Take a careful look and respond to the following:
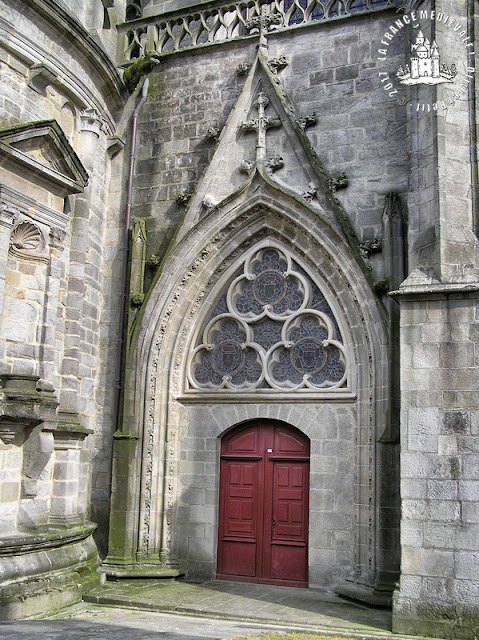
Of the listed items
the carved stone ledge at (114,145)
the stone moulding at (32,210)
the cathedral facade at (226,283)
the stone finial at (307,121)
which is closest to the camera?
the cathedral facade at (226,283)

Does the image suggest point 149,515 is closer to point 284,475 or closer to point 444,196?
point 284,475

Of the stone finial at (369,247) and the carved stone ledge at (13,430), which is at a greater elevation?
the stone finial at (369,247)

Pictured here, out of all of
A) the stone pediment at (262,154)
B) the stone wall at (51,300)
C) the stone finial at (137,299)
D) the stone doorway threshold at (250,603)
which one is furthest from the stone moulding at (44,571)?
the stone pediment at (262,154)

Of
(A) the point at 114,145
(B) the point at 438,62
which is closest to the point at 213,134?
(A) the point at 114,145

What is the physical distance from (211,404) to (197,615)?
2.69m

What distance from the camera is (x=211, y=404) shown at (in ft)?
31.2

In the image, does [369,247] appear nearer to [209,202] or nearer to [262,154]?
[262,154]

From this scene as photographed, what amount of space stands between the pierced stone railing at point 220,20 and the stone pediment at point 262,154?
0.71 meters

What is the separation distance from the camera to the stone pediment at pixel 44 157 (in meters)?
7.91

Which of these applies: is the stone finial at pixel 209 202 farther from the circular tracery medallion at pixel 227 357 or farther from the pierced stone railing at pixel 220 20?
the pierced stone railing at pixel 220 20

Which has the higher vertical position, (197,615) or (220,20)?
(220,20)

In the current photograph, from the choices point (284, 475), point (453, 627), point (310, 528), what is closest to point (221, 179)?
point (284, 475)

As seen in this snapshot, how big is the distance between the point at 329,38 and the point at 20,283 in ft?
15.7

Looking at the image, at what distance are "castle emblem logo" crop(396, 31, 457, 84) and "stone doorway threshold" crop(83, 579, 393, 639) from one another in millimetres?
5251
